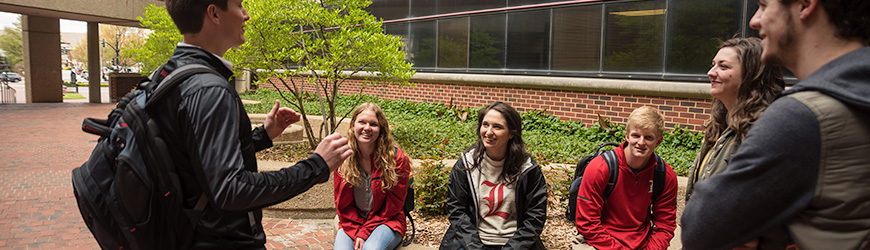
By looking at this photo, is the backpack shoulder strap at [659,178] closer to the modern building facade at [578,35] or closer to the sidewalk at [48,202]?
the sidewalk at [48,202]

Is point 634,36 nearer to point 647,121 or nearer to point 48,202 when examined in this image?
point 647,121

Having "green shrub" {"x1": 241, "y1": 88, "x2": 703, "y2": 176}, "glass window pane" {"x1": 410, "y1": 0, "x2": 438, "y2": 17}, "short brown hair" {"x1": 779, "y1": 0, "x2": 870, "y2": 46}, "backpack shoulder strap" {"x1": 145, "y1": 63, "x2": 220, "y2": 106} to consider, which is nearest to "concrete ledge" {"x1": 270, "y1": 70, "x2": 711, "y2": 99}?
"green shrub" {"x1": 241, "y1": 88, "x2": 703, "y2": 176}

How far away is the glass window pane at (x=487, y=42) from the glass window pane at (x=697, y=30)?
12.9ft

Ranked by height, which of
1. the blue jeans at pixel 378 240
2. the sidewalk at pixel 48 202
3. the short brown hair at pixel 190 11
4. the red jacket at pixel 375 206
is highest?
the short brown hair at pixel 190 11

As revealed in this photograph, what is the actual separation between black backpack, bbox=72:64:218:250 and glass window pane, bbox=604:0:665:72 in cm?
880

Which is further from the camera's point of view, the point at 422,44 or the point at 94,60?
the point at 94,60

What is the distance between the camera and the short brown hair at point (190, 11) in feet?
6.21

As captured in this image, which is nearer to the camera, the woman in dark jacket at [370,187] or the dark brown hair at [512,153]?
the dark brown hair at [512,153]

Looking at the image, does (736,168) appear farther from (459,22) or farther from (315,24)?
(459,22)

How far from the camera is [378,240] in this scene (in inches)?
150

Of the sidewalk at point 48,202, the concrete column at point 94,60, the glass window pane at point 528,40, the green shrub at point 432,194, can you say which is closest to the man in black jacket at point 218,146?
the green shrub at point 432,194

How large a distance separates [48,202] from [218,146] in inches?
257

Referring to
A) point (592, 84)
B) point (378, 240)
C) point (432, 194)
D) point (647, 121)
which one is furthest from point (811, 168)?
point (592, 84)

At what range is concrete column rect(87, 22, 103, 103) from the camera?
2273 centimetres
